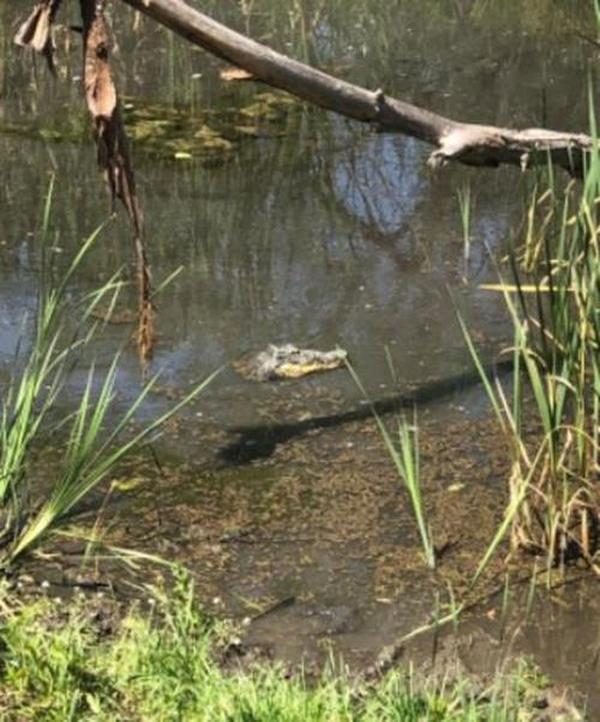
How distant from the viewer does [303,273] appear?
624 cm

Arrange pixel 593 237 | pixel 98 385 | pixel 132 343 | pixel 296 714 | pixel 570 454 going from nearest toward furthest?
1. pixel 296 714
2. pixel 593 237
3. pixel 570 454
4. pixel 98 385
5. pixel 132 343

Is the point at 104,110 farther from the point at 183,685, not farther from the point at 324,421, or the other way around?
the point at 183,685

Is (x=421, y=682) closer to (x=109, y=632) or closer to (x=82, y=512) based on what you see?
(x=109, y=632)

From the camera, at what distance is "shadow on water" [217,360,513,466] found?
4820 millimetres

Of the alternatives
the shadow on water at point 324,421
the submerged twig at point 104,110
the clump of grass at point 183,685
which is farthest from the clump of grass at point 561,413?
the submerged twig at point 104,110

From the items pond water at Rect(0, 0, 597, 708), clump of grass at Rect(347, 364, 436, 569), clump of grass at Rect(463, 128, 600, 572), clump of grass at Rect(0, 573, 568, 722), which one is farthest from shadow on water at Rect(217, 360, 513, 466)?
clump of grass at Rect(0, 573, 568, 722)

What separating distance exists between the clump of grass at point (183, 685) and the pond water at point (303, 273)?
0.32m

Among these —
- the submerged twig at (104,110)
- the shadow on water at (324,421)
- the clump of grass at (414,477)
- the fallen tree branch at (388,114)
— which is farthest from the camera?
the fallen tree branch at (388,114)

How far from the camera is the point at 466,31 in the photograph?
1033cm

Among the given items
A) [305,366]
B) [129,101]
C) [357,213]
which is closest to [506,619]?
[305,366]

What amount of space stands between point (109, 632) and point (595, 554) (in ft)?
4.30

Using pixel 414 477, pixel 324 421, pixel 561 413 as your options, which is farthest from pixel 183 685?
pixel 324 421

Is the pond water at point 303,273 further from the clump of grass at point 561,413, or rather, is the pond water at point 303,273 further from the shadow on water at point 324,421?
the clump of grass at point 561,413

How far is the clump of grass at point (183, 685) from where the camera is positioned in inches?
123
